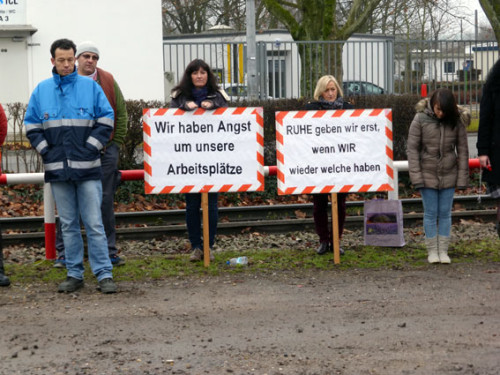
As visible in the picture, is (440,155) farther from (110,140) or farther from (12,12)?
(12,12)

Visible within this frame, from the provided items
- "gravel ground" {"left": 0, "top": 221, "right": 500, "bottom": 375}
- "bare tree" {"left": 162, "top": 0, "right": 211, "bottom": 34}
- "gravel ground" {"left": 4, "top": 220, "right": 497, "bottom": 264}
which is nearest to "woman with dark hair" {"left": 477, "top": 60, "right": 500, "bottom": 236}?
"gravel ground" {"left": 0, "top": 221, "right": 500, "bottom": 375}

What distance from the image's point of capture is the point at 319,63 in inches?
878

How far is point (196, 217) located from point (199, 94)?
1.18 meters

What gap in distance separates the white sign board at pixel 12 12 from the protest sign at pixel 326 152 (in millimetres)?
18507

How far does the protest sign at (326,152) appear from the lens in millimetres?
8875

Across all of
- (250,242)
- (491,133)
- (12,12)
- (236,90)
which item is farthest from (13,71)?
(491,133)

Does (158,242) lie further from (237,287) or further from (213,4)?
(213,4)

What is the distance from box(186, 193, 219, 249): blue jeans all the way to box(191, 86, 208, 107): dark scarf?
0.90 m

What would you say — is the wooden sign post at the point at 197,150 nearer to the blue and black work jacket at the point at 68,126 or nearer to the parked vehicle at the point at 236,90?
the blue and black work jacket at the point at 68,126

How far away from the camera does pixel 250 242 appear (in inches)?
422

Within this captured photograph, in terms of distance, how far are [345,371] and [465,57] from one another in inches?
818

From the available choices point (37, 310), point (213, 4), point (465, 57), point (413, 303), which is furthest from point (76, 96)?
point (213, 4)

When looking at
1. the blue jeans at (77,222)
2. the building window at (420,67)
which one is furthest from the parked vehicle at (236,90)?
the blue jeans at (77,222)

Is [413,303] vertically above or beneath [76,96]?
beneath
